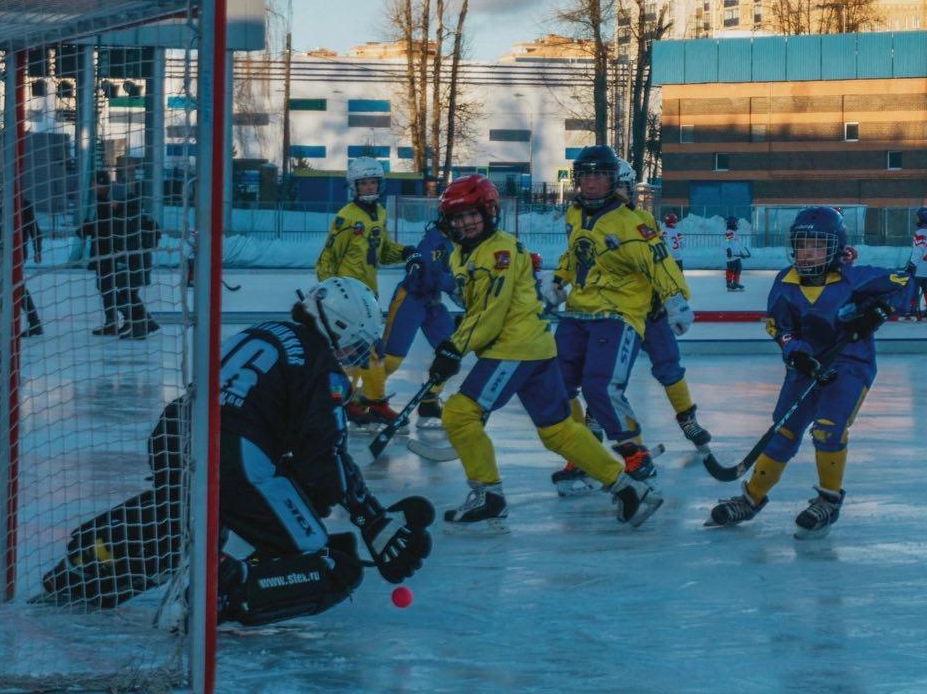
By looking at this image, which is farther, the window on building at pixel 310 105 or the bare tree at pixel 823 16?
the window on building at pixel 310 105

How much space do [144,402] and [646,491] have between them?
4494mm

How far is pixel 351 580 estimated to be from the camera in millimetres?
4316

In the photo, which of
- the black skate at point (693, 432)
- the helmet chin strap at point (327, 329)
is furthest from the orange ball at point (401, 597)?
the black skate at point (693, 432)

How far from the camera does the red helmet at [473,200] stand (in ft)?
18.8

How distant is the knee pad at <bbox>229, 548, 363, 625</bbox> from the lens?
13.6 ft

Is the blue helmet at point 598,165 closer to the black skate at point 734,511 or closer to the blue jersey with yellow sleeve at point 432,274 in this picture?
the black skate at point 734,511

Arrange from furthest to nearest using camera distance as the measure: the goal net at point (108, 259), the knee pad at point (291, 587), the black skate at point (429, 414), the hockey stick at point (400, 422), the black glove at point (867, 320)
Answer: the black skate at point (429, 414) < the hockey stick at point (400, 422) < the black glove at point (867, 320) < the knee pad at point (291, 587) < the goal net at point (108, 259)

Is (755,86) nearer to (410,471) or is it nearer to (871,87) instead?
(871,87)

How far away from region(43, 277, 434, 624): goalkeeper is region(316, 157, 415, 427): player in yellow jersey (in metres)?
4.10

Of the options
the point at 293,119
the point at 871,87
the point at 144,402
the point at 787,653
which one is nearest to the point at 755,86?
the point at 871,87

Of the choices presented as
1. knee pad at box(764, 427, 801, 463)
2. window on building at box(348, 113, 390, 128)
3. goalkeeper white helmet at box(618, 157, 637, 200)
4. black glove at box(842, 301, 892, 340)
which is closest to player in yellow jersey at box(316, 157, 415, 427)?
goalkeeper white helmet at box(618, 157, 637, 200)

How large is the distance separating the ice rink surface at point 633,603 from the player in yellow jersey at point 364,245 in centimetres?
87

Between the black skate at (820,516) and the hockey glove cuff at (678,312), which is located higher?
the hockey glove cuff at (678,312)

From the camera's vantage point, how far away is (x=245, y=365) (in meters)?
4.24
